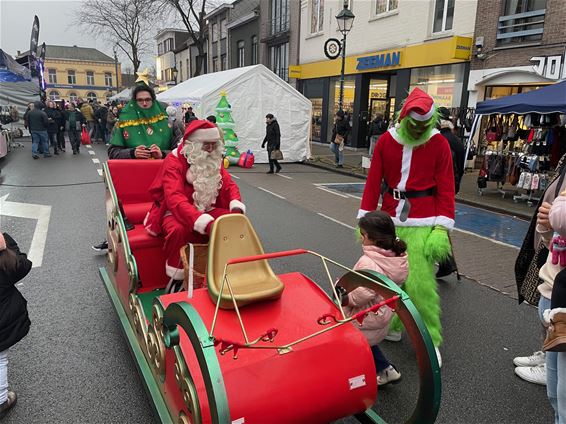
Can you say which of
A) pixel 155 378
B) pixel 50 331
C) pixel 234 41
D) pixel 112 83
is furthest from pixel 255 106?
pixel 112 83

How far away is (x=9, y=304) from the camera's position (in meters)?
2.61

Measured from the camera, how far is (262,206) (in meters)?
8.72

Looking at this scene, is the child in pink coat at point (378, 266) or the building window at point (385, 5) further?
the building window at point (385, 5)

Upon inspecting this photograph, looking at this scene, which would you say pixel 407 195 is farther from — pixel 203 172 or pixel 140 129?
pixel 140 129

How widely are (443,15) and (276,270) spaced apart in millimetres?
12626

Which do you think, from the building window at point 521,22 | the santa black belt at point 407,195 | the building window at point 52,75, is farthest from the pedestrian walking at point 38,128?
the building window at point 52,75

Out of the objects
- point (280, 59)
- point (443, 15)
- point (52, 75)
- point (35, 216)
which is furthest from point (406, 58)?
point (52, 75)

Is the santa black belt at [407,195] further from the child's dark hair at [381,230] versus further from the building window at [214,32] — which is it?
the building window at [214,32]

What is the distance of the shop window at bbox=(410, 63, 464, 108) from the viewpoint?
13.6 meters

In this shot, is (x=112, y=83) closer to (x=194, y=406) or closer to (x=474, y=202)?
(x=474, y=202)

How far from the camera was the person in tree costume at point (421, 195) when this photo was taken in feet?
10.6

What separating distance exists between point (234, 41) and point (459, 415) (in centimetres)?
3081

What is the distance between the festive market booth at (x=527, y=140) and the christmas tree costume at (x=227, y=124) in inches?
296

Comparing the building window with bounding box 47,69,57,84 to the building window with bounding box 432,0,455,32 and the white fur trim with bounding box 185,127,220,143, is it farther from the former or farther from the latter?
the white fur trim with bounding box 185,127,220,143
